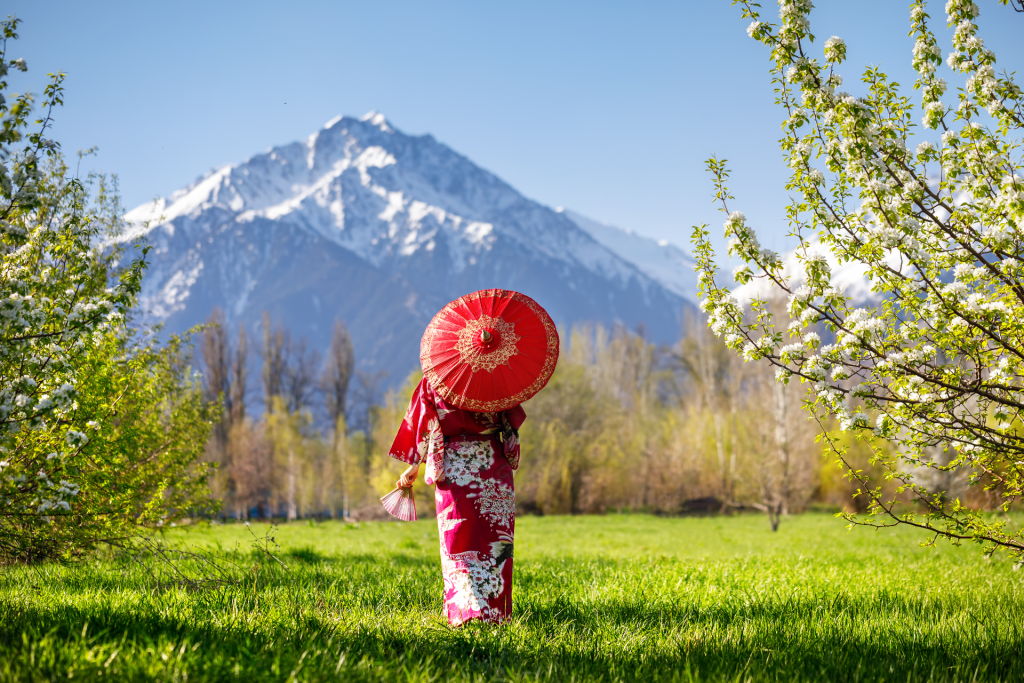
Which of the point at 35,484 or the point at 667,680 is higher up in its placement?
the point at 35,484

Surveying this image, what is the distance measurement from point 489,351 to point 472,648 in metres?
2.03

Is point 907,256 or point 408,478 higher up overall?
point 907,256

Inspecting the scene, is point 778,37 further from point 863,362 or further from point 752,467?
point 752,467

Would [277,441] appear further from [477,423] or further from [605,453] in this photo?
[477,423]

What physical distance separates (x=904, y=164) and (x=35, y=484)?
22.1 ft

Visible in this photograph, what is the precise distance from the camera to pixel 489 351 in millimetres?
4699

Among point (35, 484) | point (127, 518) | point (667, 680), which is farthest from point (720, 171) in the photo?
point (127, 518)

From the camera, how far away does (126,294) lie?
13.3ft

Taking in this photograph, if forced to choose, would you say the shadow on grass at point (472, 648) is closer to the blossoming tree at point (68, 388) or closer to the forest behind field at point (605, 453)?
the blossoming tree at point (68, 388)

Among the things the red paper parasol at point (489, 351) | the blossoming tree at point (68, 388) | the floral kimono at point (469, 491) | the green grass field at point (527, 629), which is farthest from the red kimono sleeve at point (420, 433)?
the blossoming tree at point (68, 388)

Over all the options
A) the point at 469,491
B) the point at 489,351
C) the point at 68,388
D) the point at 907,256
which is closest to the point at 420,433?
the point at 469,491

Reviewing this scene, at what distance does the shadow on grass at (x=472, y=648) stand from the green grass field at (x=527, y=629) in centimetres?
1

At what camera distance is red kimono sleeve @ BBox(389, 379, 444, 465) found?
4742 millimetres

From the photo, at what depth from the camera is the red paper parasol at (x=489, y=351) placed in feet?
15.3
